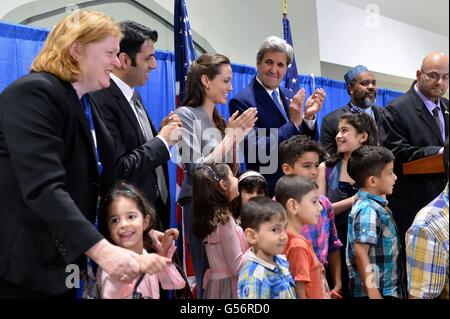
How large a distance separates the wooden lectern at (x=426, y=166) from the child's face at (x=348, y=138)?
324mm

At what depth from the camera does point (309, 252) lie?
7.23 ft

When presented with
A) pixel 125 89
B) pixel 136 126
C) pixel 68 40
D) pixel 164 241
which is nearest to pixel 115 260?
pixel 164 241

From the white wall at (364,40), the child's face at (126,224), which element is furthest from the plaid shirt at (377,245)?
the white wall at (364,40)

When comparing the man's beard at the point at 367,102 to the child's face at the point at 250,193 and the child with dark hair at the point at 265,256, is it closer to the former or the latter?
the child's face at the point at 250,193

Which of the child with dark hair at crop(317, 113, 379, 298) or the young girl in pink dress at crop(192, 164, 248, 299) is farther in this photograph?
the child with dark hair at crop(317, 113, 379, 298)

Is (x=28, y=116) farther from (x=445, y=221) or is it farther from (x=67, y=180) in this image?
(x=445, y=221)

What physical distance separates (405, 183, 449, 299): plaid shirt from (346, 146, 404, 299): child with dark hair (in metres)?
0.37

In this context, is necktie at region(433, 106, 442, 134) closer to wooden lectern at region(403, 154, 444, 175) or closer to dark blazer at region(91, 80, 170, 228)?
wooden lectern at region(403, 154, 444, 175)

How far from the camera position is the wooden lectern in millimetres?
2320

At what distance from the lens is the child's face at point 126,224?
185cm

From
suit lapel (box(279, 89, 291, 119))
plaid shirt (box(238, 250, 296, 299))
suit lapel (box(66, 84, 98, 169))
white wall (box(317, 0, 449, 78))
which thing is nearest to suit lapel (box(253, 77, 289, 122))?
suit lapel (box(279, 89, 291, 119))

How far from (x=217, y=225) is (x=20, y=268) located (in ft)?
3.33

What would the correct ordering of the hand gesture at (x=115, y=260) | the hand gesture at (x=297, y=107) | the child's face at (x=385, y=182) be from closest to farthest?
the hand gesture at (x=115, y=260), the child's face at (x=385, y=182), the hand gesture at (x=297, y=107)
